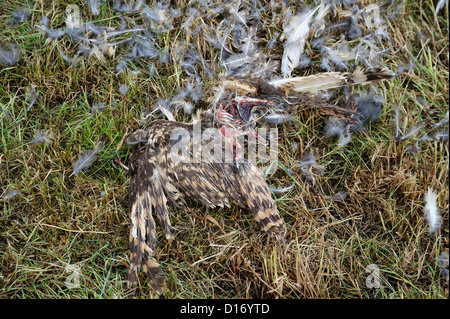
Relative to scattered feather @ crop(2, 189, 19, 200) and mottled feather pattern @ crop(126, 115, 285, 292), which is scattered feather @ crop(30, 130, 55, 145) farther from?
mottled feather pattern @ crop(126, 115, 285, 292)

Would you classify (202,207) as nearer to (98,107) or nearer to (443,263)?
(98,107)

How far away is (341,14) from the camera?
205 cm

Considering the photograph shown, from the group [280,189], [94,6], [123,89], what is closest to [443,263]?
[280,189]

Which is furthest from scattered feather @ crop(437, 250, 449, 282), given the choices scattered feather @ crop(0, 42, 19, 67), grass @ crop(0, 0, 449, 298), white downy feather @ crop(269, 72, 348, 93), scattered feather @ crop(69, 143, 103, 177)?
scattered feather @ crop(0, 42, 19, 67)

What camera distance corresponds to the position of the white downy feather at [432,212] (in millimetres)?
1876

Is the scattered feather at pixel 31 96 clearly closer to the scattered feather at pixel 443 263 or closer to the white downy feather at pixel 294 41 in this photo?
the white downy feather at pixel 294 41

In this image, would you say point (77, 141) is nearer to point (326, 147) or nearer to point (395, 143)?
point (326, 147)

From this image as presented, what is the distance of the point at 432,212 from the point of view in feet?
6.17

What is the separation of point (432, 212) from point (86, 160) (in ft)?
5.86

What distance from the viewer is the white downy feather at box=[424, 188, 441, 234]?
73.9 inches

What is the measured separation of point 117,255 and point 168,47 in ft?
3.71

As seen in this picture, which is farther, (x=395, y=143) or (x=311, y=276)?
(x=395, y=143)
